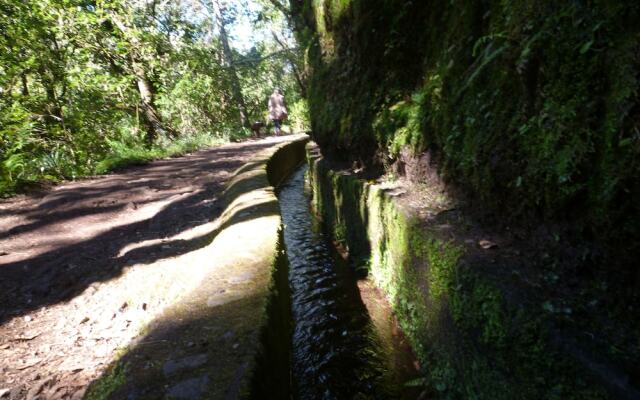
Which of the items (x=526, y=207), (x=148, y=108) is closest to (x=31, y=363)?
(x=526, y=207)

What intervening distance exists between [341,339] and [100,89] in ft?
34.4

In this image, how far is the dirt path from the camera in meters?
2.42

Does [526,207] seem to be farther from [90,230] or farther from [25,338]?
[90,230]

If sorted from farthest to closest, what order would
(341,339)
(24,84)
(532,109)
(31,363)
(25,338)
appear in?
(24,84) < (341,339) < (25,338) < (31,363) < (532,109)

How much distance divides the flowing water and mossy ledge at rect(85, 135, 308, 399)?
374 mm

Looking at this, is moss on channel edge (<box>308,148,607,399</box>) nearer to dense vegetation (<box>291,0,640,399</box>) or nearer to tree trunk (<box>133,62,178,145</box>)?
dense vegetation (<box>291,0,640,399</box>)

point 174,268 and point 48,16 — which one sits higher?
point 48,16

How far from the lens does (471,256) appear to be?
7.04 feet

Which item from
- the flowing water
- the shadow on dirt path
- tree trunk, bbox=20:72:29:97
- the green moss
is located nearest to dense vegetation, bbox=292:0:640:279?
the flowing water

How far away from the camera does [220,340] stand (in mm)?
2098

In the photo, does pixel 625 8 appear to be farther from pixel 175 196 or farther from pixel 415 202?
pixel 175 196

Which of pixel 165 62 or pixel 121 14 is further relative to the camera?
pixel 165 62

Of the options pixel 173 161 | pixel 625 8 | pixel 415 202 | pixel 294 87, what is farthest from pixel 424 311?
pixel 294 87

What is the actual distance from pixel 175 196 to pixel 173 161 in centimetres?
445
